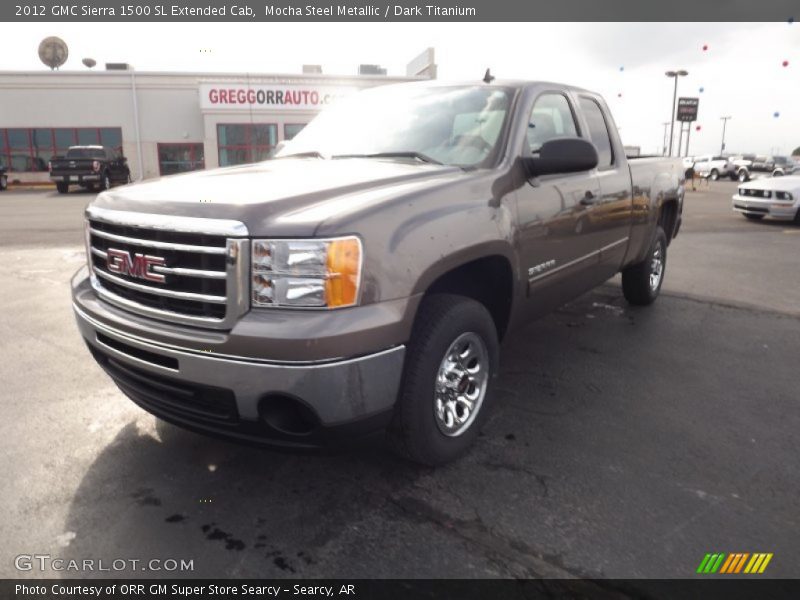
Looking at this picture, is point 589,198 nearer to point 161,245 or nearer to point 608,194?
point 608,194

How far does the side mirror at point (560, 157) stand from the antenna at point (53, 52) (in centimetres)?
3710

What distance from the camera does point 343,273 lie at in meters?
2.23

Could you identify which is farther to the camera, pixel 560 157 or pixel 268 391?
pixel 560 157

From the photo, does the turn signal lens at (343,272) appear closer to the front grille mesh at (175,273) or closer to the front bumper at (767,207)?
the front grille mesh at (175,273)

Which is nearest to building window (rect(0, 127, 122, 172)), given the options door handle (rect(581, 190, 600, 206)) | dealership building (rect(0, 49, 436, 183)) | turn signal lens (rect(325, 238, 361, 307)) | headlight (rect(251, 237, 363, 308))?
dealership building (rect(0, 49, 436, 183))

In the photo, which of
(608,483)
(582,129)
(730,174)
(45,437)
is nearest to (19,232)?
(45,437)

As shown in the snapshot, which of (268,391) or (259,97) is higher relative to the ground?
(259,97)

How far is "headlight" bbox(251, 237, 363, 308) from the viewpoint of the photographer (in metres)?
2.22

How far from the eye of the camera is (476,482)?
279cm

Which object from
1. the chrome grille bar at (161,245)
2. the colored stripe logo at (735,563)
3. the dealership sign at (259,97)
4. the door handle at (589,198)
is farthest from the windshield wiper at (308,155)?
the dealership sign at (259,97)

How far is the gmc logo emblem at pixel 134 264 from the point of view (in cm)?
247

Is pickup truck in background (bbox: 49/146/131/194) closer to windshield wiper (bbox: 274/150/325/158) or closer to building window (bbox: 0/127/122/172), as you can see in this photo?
building window (bbox: 0/127/122/172)

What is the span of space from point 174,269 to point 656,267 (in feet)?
16.8

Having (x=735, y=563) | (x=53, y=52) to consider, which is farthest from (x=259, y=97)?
(x=735, y=563)
